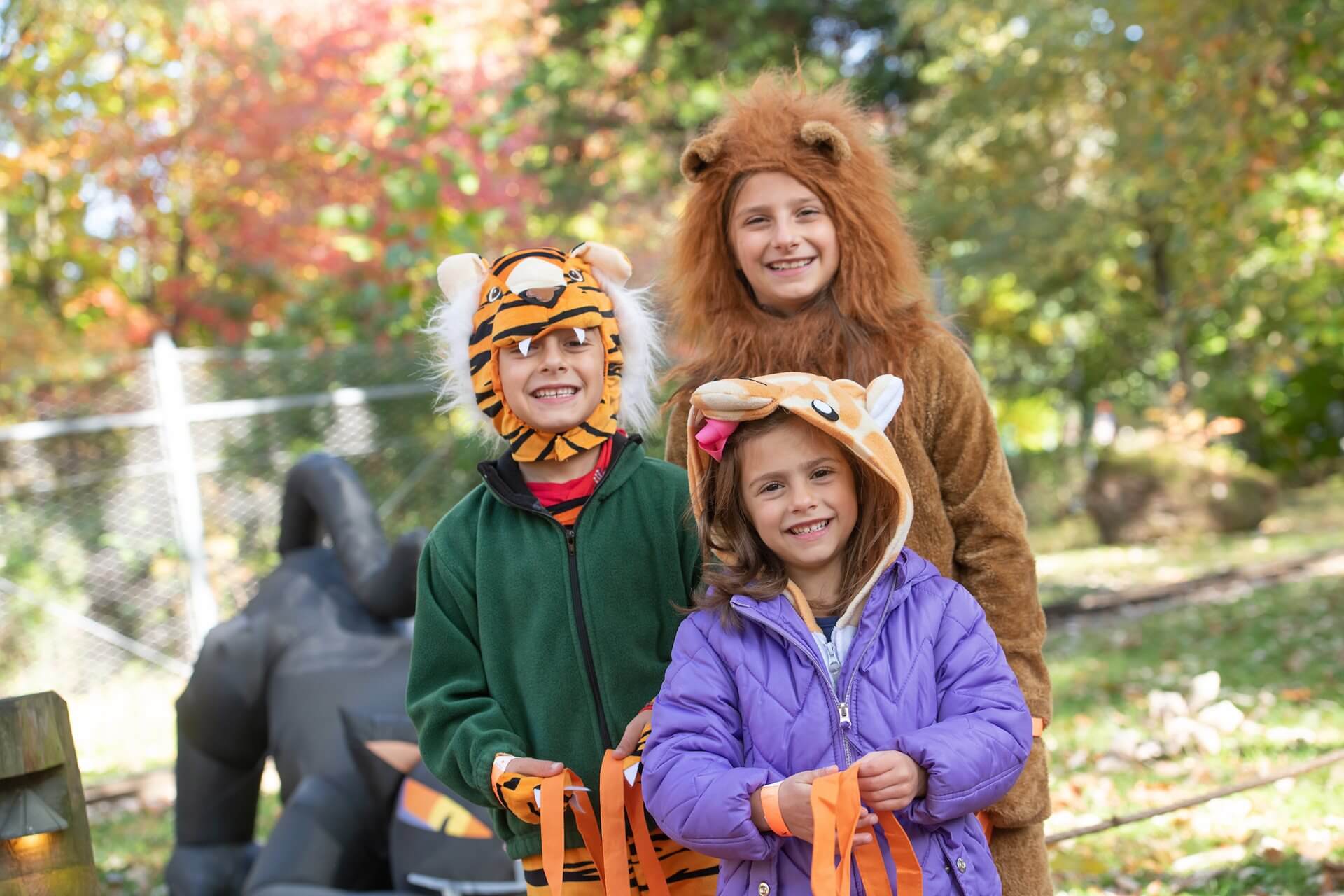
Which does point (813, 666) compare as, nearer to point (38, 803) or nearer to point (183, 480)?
point (38, 803)

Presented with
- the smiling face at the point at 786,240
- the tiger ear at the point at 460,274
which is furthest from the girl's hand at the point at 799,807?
the tiger ear at the point at 460,274

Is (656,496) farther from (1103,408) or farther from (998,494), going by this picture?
(1103,408)

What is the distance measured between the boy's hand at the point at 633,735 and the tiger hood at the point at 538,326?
531 mm

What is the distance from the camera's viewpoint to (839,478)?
225cm

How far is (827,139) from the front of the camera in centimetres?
271

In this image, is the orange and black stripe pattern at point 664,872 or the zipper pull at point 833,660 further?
the orange and black stripe pattern at point 664,872

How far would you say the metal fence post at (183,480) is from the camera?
8.94 m

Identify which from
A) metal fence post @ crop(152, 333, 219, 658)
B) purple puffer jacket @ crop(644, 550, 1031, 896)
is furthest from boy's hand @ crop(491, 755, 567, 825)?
metal fence post @ crop(152, 333, 219, 658)

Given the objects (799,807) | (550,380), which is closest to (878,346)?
(550,380)

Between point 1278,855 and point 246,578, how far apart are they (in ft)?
25.2

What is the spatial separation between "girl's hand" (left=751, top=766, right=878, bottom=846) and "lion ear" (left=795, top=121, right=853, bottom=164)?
133 cm

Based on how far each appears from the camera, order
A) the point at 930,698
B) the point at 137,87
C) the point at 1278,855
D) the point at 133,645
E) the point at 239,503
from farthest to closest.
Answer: the point at 137,87 < the point at 239,503 < the point at 133,645 < the point at 1278,855 < the point at 930,698

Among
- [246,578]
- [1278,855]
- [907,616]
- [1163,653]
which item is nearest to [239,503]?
[246,578]

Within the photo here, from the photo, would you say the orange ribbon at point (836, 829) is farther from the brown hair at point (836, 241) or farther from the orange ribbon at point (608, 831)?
the brown hair at point (836, 241)
